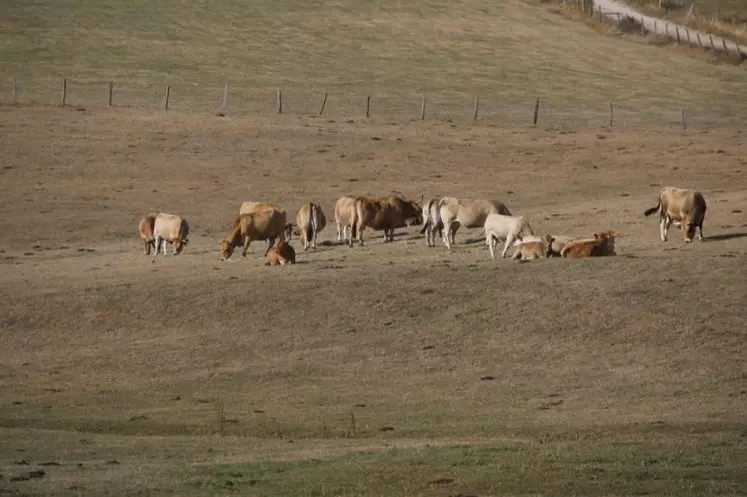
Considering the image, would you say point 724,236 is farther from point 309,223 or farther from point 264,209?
point 264,209

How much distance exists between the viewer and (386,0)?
99.8m

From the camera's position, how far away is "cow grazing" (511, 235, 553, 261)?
3522cm

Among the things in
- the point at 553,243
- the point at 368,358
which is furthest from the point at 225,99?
the point at 368,358

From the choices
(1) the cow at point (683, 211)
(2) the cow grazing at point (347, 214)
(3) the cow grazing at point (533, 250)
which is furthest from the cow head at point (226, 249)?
(1) the cow at point (683, 211)

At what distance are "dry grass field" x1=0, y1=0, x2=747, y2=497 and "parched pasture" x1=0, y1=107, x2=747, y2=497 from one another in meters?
0.07

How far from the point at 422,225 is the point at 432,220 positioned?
13.1 feet

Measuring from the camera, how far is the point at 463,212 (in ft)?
127

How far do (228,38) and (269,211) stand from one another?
48.4m

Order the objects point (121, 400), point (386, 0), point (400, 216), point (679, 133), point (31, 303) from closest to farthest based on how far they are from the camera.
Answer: point (121, 400), point (31, 303), point (400, 216), point (679, 133), point (386, 0)

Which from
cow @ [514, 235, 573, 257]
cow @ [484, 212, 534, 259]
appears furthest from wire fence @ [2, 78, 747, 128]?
cow @ [514, 235, 573, 257]

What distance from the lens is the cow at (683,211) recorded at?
3734 cm

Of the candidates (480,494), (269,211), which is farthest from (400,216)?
(480,494)

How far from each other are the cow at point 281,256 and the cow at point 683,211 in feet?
25.6

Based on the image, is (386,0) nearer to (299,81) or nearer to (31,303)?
(299,81)
